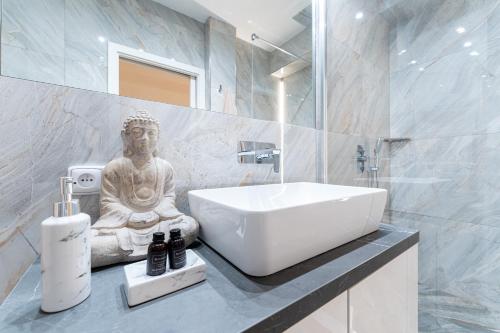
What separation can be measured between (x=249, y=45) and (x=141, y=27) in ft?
1.65

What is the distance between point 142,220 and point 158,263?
18 cm

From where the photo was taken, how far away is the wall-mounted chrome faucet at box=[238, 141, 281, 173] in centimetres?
95

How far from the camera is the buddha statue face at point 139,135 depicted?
0.62 m

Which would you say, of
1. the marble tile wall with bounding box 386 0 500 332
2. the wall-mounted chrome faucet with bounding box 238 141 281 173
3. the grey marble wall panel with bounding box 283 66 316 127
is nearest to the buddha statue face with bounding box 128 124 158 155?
the wall-mounted chrome faucet with bounding box 238 141 281 173

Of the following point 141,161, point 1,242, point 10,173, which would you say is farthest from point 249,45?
point 1,242

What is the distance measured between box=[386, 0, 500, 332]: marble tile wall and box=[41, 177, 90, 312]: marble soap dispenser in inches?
71.7

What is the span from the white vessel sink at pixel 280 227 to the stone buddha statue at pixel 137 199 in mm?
89

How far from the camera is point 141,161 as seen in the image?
25.2 inches

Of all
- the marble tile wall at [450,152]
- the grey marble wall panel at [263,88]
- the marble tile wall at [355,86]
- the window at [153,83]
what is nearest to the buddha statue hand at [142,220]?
the window at [153,83]

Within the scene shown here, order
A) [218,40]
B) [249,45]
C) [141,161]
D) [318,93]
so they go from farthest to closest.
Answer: [318,93] < [249,45] < [218,40] < [141,161]

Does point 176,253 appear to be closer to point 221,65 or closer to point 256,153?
point 256,153

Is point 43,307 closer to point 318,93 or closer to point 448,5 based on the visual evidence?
point 318,93

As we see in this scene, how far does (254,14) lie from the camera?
1.11m

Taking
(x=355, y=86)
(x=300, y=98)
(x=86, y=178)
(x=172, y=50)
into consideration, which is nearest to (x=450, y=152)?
(x=355, y=86)
